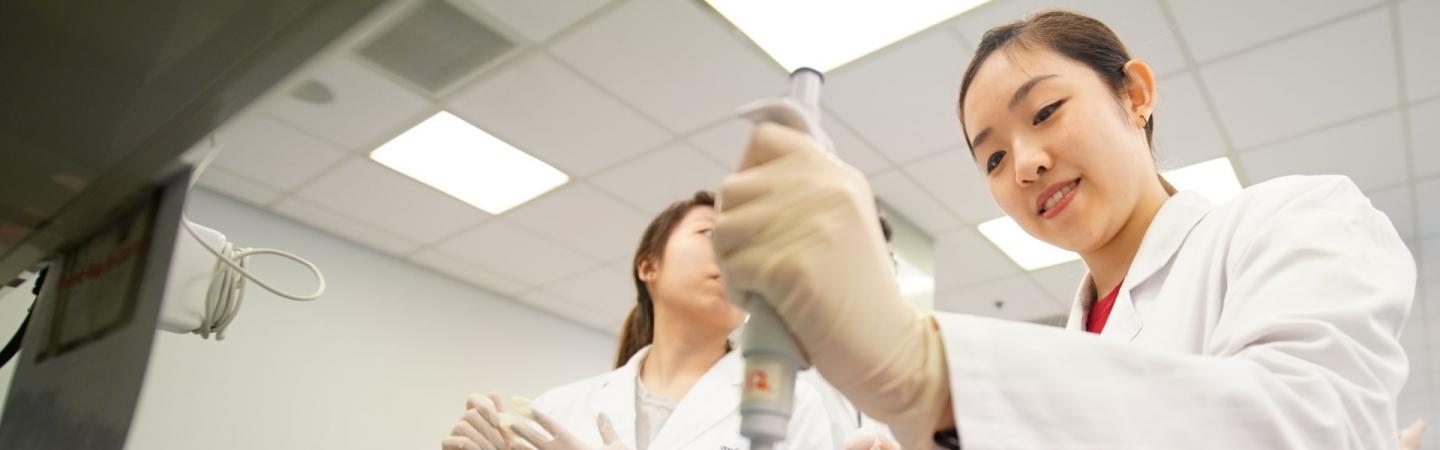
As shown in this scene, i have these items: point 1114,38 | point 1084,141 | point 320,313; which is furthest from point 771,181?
point 320,313

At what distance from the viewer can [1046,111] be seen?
93 centimetres

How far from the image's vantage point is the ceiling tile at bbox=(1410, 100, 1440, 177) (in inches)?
111

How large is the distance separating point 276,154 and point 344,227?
28.9 inches

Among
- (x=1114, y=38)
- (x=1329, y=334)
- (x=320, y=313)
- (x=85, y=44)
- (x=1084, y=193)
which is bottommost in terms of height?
(x=1329, y=334)

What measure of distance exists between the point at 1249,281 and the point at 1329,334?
101 millimetres

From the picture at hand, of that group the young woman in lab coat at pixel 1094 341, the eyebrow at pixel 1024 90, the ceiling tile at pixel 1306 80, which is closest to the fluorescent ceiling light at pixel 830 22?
the ceiling tile at pixel 1306 80

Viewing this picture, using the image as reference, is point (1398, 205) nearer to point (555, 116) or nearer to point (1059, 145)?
point (555, 116)

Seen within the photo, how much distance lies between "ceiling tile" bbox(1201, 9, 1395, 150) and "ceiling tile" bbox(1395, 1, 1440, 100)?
42 millimetres

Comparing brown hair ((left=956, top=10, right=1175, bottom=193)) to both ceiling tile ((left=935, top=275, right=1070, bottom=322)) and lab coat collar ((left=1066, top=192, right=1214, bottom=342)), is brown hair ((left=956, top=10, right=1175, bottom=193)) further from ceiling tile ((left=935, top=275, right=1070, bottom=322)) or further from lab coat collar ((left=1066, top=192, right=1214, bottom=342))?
ceiling tile ((left=935, top=275, right=1070, bottom=322))

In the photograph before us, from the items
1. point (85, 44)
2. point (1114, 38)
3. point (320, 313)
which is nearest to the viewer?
point (85, 44)

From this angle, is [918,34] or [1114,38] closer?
[1114,38]

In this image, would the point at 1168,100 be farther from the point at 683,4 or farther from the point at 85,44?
the point at 85,44

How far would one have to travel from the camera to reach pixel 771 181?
49cm

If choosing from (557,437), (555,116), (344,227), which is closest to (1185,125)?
(555,116)
